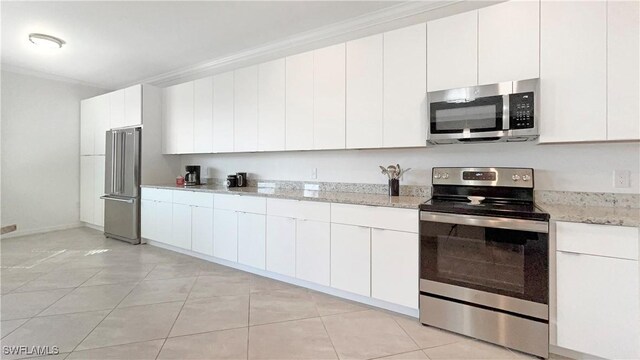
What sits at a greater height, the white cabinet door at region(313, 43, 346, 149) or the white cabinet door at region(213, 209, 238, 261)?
the white cabinet door at region(313, 43, 346, 149)

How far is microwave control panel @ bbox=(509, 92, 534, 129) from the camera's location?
2.08m

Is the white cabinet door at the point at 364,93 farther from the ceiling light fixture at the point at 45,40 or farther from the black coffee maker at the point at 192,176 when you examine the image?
the ceiling light fixture at the point at 45,40

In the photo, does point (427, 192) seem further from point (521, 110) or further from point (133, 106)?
point (133, 106)

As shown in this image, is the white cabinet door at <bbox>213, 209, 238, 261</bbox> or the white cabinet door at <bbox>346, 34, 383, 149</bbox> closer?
the white cabinet door at <bbox>346, 34, 383, 149</bbox>

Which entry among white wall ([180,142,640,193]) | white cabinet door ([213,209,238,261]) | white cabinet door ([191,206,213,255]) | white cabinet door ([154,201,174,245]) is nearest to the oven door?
white wall ([180,142,640,193])

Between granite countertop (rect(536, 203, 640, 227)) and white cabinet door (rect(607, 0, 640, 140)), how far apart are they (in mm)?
471

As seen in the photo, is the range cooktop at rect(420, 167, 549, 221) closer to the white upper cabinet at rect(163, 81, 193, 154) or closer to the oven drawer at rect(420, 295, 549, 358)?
the oven drawer at rect(420, 295, 549, 358)

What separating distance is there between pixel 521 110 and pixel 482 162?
567 millimetres

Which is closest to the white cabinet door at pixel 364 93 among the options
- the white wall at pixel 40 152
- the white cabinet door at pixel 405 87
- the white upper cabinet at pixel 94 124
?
the white cabinet door at pixel 405 87

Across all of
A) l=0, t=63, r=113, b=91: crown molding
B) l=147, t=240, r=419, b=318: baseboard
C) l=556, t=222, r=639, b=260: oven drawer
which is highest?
l=0, t=63, r=113, b=91: crown molding

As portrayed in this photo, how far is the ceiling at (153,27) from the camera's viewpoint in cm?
291

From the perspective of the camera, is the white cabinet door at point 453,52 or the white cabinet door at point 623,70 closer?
the white cabinet door at point 623,70

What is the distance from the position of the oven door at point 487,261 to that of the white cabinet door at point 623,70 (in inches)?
31.0

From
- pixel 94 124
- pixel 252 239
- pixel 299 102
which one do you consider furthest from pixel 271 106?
pixel 94 124
